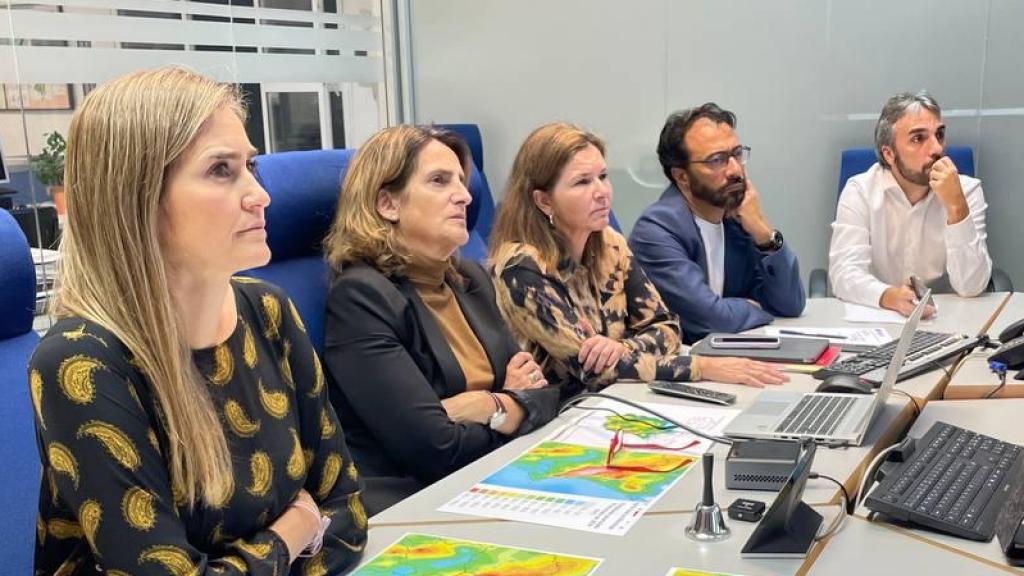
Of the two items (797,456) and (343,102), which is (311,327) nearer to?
(797,456)

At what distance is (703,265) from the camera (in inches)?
113

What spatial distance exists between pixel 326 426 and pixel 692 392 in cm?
88

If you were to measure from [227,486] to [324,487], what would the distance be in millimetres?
201

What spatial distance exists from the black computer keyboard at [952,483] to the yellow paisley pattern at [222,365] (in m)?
0.87

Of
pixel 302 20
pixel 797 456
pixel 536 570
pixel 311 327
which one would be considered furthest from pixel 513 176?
pixel 302 20

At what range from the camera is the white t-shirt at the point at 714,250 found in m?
2.91

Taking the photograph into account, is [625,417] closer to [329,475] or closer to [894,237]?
[329,475]

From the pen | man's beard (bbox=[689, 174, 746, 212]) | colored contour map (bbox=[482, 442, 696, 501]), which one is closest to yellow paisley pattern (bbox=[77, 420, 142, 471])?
colored contour map (bbox=[482, 442, 696, 501])

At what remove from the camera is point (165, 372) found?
1111 millimetres

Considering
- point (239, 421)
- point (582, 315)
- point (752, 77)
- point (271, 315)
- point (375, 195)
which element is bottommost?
point (582, 315)

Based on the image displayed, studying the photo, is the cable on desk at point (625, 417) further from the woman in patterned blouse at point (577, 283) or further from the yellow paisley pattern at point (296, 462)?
the yellow paisley pattern at point (296, 462)

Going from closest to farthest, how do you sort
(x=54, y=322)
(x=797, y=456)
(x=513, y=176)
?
(x=54, y=322) → (x=797, y=456) → (x=513, y=176)

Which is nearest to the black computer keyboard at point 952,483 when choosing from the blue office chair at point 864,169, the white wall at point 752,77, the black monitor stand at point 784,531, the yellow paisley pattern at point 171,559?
the black monitor stand at point 784,531

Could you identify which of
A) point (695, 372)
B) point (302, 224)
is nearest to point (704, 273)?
point (695, 372)
